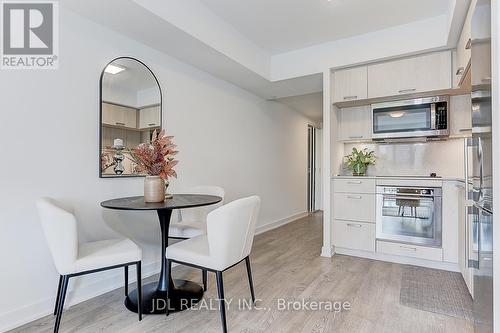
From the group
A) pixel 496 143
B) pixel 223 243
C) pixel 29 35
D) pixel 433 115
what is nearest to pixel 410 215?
pixel 433 115

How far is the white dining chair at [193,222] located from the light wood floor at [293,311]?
0.48 m

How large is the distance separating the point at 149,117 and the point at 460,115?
10.6 ft

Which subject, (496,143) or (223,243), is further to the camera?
(223,243)

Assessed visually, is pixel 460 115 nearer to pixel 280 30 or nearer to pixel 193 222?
pixel 280 30

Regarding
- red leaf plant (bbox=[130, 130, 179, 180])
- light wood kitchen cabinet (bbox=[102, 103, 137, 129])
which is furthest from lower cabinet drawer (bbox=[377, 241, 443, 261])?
light wood kitchen cabinet (bbox=[102, 103, 137, 129])

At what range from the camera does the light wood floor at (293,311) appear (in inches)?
70.3

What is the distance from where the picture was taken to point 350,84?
10.9 ft

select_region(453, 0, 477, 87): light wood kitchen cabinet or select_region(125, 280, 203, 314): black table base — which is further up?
select_region(453, 0, 477, 87): light wood kitchen cabinet

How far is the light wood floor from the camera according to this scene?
1.79m

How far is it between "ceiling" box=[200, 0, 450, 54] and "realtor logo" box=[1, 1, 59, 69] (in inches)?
50.0

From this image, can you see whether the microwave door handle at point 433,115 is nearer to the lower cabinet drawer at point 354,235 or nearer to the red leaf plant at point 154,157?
the lower cabinet drawer at point 354,235

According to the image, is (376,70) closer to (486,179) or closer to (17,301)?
(486,179)

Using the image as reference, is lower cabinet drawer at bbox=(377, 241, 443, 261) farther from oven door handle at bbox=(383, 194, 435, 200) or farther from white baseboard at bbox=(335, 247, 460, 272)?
oven door handle at bbox=(383, 194, 435, 200)

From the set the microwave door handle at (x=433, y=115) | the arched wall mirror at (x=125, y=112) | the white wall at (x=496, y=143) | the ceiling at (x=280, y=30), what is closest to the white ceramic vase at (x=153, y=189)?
the arched wall mirror at (x=125, y=112)
